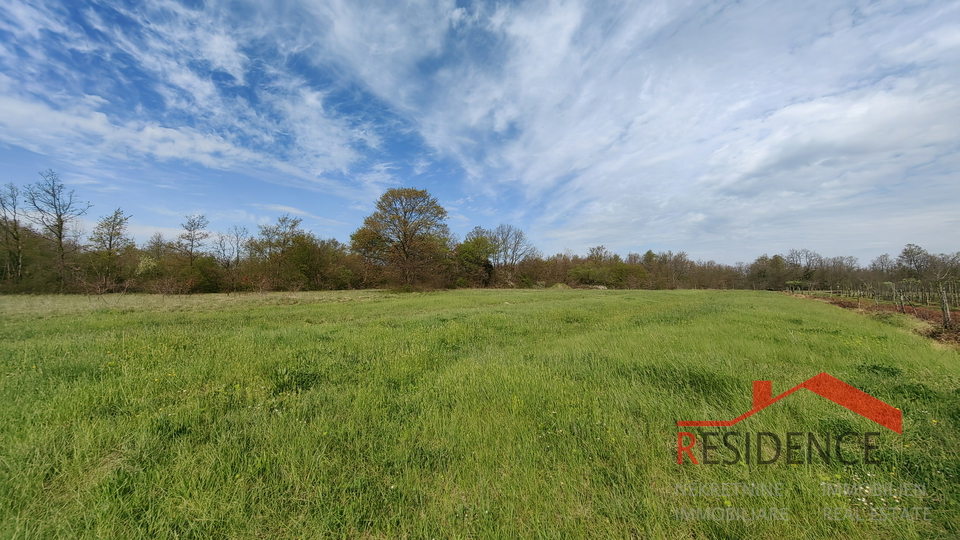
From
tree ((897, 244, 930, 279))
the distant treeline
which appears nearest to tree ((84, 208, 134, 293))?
the distant treeline

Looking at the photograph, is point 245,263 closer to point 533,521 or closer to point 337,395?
point 337,395

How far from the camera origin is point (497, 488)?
7.79 feet

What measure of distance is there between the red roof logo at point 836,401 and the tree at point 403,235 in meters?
31.2

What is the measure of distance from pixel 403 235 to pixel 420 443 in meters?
31.4

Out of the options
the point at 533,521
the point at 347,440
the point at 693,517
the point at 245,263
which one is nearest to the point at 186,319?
the point at 347,440

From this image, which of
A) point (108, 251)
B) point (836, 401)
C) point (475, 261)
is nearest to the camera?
point (836, 401)

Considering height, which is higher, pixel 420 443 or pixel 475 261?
pixel 475 261

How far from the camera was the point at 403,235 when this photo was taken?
3291cm

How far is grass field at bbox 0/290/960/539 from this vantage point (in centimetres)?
205

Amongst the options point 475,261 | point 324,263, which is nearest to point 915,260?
point 475,261

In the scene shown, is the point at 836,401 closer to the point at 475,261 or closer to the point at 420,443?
the point at 420,443

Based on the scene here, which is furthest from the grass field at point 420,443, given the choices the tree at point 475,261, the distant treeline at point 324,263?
the tree at point 475,261

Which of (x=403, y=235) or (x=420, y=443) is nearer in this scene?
(x=420, y=443)

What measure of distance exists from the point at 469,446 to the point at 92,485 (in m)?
2.89
